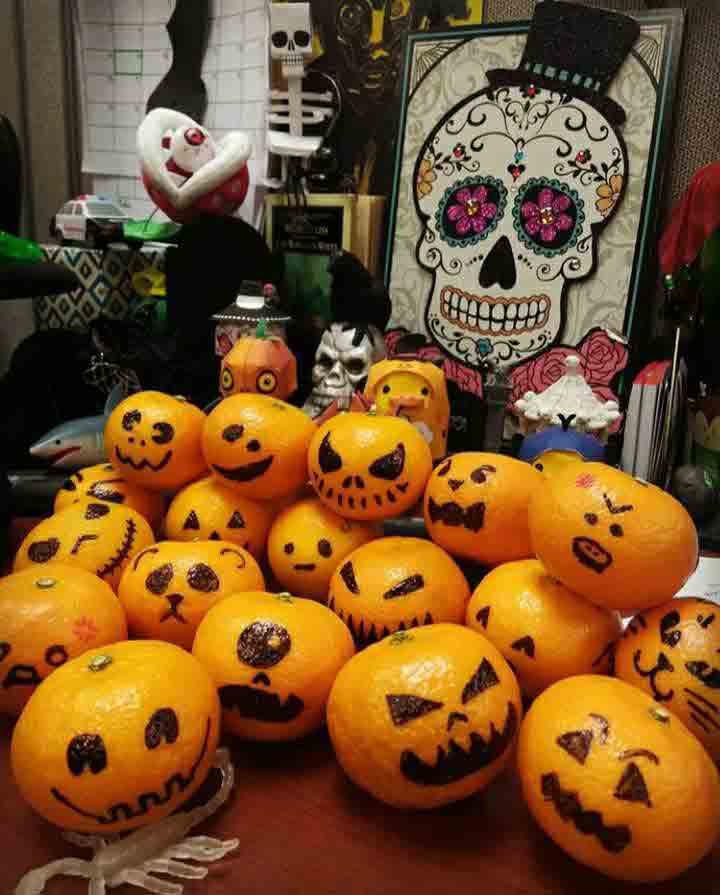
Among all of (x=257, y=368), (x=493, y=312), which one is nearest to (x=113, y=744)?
(x=257, y=368)

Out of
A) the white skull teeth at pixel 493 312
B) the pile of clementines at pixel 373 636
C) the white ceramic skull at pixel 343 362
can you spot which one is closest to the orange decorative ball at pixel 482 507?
the pile of clementines at pixel 373 636

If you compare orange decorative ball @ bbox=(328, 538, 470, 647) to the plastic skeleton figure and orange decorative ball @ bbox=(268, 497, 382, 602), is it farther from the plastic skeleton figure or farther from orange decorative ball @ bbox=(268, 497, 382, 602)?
the plastic skeleton figure

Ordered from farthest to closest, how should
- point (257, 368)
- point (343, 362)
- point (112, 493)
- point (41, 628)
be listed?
1. point (343, 362)
2. point (257, 368)
3. point (112, 493)
4. point (41, 628)

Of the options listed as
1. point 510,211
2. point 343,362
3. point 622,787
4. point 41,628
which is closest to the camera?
point 622,787

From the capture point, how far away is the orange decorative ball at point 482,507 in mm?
594

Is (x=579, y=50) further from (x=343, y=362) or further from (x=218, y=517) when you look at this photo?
(x=218, y=517)

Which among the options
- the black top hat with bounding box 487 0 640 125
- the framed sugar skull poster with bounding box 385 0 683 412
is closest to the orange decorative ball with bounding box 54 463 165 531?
the framed sugar skull poster with bounding box 385 0 683 412

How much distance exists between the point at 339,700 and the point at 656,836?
0.19 m

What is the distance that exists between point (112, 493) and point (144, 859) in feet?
1.33

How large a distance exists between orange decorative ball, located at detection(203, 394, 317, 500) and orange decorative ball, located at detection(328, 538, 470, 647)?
0.12m

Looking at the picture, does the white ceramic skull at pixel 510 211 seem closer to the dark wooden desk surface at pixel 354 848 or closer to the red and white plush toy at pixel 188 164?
the red and white plush toy at pixel 188 164

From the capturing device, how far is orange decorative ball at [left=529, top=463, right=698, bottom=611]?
486 millimetres

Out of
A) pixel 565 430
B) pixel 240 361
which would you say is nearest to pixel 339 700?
pixel 240 361

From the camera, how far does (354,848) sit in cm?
44
